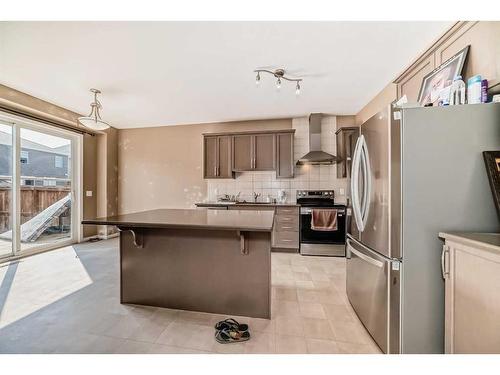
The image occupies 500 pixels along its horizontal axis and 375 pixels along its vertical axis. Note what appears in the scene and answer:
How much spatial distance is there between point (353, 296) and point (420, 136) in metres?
1.50

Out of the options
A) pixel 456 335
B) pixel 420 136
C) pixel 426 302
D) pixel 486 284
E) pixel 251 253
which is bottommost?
pixel 456 335

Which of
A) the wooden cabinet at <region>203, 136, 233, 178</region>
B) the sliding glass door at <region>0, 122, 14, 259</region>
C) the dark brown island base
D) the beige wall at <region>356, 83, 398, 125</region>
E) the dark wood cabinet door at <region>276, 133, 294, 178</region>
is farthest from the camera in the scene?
the wooden cabinet at <region>203, 136, 233, 178</region>

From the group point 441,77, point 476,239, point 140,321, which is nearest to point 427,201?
point 476,239

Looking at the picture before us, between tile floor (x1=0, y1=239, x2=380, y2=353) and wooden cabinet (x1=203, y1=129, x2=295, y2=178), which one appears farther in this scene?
wooden cabinet (x1=203, y1=129, x2=295, y2=178)

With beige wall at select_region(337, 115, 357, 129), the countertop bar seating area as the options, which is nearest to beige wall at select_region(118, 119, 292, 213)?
the countertop bar seating area

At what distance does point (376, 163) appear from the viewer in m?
1.50

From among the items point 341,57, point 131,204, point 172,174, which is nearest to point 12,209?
point 131,204

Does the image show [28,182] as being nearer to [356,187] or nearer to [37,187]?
[37,187]

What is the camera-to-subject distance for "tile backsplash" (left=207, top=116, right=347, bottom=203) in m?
4.21

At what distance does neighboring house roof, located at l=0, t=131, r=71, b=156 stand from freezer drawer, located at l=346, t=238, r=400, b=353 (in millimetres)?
5060

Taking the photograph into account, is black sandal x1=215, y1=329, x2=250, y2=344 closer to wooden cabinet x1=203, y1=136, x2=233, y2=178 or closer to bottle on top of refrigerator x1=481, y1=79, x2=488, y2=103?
bottle on top of refrigerator x1=481, y1=79, x2=488, y2=103

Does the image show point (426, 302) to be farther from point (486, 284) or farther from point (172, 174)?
point (172, 174)

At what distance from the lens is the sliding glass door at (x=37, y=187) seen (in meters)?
3.23

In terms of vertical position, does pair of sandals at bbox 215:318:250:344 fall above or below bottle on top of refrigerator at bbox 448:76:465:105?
below
